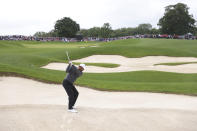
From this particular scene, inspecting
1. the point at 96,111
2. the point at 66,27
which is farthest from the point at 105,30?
the point at 96,111

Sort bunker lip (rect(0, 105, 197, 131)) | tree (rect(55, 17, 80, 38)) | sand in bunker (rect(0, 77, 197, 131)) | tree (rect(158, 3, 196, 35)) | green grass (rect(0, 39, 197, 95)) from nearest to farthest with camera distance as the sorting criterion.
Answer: bunker lip (rect(0, 105, 197, 131)) → sand in bunker (rect(0, 77, 197, 131)) → green grass (rect(0, 39, 197, 95)) → tree (rect(158, 3, 196, 35)) → tree (rect(55, 17, 80, 38))

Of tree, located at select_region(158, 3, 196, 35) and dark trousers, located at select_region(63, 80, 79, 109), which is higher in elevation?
tree, located at select_region(158, 3, 196, 35)

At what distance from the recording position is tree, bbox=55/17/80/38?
4158 inches

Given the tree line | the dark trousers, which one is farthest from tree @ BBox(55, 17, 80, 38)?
the dark trousers

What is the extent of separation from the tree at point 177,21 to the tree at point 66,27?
109 ft

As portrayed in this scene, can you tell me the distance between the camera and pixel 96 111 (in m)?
11.0

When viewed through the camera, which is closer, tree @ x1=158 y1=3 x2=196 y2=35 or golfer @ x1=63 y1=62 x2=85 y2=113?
golfer @ x1=63 y1=62 x2=85 y2=113

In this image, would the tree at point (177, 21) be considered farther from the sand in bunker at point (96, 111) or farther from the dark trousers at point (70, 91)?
the dark trousers at point (70, 91)

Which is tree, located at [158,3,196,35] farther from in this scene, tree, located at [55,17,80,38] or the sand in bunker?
the sand in bunker

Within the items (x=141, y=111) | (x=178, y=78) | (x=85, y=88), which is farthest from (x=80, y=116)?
(x=178, y=78)

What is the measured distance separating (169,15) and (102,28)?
24970 mm

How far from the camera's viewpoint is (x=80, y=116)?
1019 cm

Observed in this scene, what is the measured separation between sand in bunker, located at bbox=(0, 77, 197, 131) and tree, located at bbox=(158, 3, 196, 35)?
295 feet

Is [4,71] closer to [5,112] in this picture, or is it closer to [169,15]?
[5,112]
